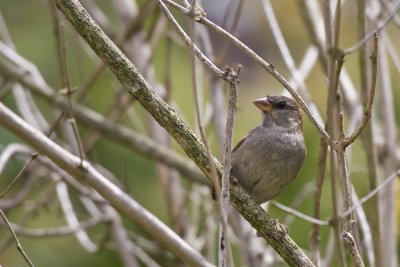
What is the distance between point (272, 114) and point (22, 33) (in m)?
3.29

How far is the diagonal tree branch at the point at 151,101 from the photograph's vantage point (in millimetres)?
2818

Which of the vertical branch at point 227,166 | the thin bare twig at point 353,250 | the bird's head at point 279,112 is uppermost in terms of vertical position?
the bird's head at point 279,112

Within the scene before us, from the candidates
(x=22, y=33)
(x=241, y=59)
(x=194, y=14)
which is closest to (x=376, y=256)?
(x=194, y=14)

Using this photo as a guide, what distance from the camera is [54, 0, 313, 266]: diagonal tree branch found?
9.25 ft

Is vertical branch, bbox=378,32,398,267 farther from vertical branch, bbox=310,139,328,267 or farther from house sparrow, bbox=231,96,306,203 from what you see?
vertical branch, bbox=310,139,328,267

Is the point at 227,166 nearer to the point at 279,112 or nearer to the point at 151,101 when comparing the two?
the point at 151,101

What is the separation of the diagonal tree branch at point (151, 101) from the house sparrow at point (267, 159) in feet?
4.26

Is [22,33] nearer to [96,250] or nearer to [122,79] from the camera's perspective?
[96,250]

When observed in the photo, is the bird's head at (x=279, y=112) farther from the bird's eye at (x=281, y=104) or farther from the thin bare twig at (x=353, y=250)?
the thin bare twig at (x=353, y=250)

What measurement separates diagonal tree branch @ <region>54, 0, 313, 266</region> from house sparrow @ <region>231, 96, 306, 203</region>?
4.26 feet

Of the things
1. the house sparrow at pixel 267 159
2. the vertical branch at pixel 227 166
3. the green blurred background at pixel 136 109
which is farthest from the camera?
the green blurred background at pixel 136 109

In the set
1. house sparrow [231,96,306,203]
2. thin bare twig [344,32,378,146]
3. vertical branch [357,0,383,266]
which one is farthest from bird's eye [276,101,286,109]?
thin bare twig [344,32,378,146]

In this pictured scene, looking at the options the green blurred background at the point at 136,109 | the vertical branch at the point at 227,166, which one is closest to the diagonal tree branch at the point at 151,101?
the vertical branch at the point at 227,166

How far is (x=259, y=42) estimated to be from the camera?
8.40 meters
